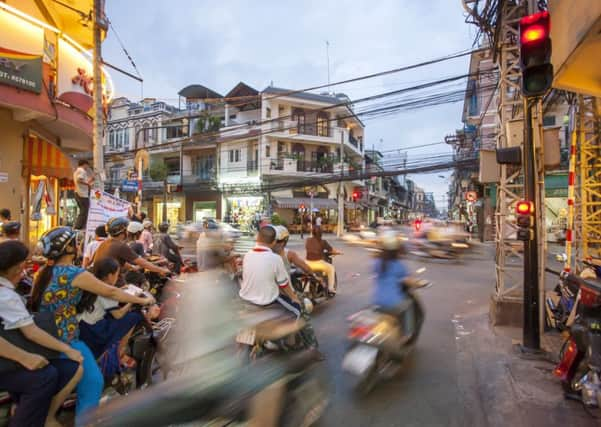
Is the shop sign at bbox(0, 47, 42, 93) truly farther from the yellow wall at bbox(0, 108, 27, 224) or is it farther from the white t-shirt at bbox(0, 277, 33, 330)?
the white t-shirt at bbox(0, 277, 33, 330)

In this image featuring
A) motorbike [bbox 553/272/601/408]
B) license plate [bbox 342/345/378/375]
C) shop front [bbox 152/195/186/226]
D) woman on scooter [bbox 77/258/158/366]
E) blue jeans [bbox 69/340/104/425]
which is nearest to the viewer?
blue jeans [bbox 69/340/104/425]

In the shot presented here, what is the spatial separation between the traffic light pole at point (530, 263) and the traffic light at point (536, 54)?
0.28 metres

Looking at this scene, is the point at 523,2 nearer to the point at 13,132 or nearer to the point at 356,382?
the point at 356,382

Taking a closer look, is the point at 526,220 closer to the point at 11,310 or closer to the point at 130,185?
the point at 11,310

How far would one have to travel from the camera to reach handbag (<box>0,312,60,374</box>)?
2.26 metres

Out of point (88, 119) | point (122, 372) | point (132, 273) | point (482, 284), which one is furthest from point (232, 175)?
point (122, 372)

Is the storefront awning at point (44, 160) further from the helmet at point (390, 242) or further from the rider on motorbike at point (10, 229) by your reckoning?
the helmet at point (390, 242)

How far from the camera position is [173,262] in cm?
779

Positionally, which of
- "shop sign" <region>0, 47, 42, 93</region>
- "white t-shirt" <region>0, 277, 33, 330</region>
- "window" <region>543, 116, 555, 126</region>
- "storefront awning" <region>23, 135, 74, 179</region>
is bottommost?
"white t-shirt" <region>0, 277, 33, 330</region>

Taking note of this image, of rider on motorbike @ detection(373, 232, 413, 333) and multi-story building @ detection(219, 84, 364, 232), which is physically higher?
multi-story building @ detection(219, 84, 364, 232)

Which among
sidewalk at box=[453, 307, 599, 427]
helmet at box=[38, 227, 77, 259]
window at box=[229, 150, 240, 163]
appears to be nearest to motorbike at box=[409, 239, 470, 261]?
sidewalk at box=[453, 307, 599, 427]

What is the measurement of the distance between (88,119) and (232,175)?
74.5 feet

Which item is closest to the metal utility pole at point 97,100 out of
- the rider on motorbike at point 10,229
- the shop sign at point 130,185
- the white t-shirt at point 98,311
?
the shop sign at point 130,185

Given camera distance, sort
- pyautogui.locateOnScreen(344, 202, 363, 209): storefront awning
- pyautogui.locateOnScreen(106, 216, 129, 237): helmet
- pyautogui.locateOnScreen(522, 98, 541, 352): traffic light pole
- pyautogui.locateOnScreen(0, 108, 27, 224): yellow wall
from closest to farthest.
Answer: pyautogui.locateOnScreen(106, 216, 129, 237): helmet < pyautogui.locateOnScreen(522, 98, 541, 352): traffic light pole < pyautogui.locateOnScreen(0, 108, 27, 224): yellow wall < pyautogui.locateOnScreen(344, 202, 363, 209): storefront awning
